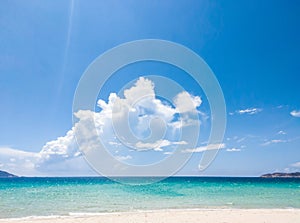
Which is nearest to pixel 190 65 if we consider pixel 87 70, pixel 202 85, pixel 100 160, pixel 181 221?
pixel 202 85

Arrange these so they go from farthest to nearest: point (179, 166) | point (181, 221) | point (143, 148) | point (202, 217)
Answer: point (143, 148) < point (179, 166) < point (202, 217) < point (181, 221)

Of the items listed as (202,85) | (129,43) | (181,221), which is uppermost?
(129,43)

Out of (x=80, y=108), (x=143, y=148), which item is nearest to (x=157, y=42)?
(x=80, y=108)

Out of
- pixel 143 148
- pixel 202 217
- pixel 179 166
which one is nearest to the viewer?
pixel 202 217

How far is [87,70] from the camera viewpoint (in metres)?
10.7

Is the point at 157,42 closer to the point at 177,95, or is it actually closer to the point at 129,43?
the point at 129,43

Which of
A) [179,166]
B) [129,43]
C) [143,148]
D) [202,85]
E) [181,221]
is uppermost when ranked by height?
[129,43]

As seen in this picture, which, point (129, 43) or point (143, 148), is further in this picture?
point (143, 148)

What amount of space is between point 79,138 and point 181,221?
5.60 metres

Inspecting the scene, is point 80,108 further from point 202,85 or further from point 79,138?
point 202,85

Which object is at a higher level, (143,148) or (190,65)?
(190,65)

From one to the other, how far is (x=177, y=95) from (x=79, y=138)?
4.71 metres

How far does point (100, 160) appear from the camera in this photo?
1045 cm

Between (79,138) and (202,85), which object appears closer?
(202,85)
